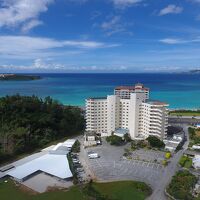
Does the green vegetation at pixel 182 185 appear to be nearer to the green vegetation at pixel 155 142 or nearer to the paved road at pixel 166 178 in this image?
the paved road at pixel 166 178

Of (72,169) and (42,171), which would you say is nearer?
(42,171)

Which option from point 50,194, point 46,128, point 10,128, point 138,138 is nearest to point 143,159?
point 138,138

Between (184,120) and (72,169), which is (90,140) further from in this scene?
(184,120)

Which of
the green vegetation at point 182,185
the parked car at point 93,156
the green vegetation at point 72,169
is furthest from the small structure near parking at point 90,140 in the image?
the green vegetation at point 182,185

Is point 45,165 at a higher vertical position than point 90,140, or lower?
lower

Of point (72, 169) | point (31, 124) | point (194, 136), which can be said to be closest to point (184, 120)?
point (194, 136)

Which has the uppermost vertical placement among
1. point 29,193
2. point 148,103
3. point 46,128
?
point 148,103

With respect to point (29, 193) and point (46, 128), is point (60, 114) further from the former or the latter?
point (29, 193)

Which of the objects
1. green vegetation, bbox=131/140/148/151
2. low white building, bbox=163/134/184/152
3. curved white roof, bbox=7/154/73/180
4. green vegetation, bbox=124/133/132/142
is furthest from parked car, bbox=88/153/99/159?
low white building, bbox=163/134/184/152
